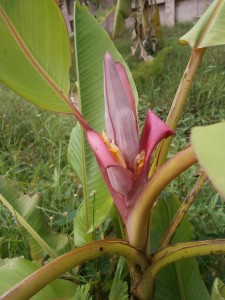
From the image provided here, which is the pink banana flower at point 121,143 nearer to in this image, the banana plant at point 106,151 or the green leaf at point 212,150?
the banana plant at point 106,151

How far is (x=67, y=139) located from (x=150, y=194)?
3.95 feet

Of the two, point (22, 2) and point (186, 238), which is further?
point (186, 238)

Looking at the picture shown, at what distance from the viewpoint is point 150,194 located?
514mm

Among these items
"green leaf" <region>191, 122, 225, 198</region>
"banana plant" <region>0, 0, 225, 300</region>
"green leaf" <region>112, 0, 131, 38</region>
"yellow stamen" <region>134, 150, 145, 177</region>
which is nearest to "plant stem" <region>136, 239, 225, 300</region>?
"banana plant" <region>0, 0, 225, 300</region>

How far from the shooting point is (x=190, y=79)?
26.5 inches

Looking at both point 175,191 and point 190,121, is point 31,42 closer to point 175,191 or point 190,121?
point 175,191

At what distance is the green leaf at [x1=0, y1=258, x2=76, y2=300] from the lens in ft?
1.97

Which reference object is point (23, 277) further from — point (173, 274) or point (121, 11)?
point (121, 11)

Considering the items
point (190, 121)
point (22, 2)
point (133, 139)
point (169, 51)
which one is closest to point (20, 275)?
point (133, 139)

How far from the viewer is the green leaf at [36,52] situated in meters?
0.60

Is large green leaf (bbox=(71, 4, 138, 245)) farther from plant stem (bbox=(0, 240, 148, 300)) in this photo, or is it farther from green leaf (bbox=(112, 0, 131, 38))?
green leaf (bbox=(112, 0, 131, 38))

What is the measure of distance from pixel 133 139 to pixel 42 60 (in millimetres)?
198

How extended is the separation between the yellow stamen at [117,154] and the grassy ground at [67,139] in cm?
32

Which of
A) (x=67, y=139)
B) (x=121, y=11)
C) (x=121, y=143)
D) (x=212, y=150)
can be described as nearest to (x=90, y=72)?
(x=121, y=143)
